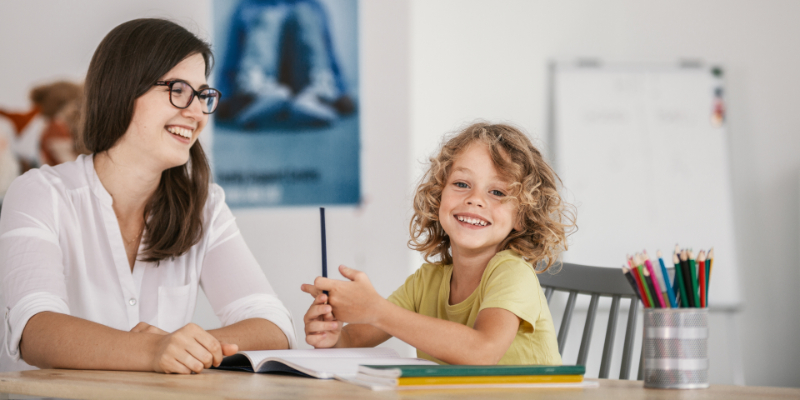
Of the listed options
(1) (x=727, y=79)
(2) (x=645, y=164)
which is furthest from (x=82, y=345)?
(1) (x=727, y=79)

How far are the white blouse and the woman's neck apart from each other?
3 centimetres

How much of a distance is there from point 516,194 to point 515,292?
0.24 m

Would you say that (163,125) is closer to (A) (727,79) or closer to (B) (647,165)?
(B) (647,165)

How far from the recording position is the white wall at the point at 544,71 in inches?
114

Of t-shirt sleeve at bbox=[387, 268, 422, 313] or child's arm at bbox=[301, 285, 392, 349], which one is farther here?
t-shirt sleeve at bbox=[387, 268, 422, 313]

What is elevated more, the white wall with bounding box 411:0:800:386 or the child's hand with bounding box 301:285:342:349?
the white wall with bounding box 411:0:800:386

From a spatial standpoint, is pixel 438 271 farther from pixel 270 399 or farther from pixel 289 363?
pixel 270 399

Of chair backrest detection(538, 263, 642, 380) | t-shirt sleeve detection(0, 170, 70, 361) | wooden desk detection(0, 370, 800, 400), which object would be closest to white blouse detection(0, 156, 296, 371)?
t-shirt sleeve detection(0, 170, 70, 361)

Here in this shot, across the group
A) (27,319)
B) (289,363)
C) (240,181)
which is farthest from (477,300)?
(240,181)

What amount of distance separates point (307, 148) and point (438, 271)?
1.67 m

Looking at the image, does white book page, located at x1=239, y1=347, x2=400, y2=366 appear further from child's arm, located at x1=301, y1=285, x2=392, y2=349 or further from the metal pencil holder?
the metal pencil holder

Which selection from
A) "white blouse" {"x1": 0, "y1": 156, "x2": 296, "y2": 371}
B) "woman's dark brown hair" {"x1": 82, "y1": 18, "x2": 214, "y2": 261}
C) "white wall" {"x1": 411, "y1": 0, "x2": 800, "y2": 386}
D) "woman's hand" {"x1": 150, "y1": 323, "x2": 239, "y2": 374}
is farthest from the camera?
"white wall" {"x1": 411, "y1": 0, "x2": 800, "y2": 386}

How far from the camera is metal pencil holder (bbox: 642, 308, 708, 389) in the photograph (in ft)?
2.50

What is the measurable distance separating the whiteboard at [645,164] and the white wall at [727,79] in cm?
14
